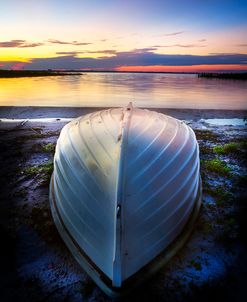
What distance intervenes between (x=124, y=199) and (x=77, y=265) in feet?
3.50

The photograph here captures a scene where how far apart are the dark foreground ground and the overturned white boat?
0.83 ft

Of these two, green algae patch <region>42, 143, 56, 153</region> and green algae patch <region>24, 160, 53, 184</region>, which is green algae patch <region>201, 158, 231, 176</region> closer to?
green algae patch <region>24, 160, 53, 184</region>

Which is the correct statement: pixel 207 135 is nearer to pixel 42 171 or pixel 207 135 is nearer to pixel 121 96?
pixel 42 171

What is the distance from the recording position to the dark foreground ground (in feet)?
7.94

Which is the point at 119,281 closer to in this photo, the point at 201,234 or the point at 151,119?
the point at 201,234

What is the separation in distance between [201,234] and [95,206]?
5.46ft

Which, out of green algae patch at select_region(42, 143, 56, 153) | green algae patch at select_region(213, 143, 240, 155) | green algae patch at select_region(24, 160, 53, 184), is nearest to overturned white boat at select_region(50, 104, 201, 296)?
green algae patch at select_region(24, 160, 53, 184)

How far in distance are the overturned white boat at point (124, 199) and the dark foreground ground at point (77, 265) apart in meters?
0.25

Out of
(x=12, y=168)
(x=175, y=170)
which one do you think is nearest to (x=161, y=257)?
(x=175, y=170)

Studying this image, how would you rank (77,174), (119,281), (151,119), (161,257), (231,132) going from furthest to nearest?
1. (231,132)
2. (151,119)
3. (77,174)
4. (161,257)
5. (119,281)

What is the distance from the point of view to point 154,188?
2.47m

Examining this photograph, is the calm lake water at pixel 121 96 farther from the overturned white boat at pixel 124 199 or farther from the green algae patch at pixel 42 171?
the overturned white boat at pixel 124 199

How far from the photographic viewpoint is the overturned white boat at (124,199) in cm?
219

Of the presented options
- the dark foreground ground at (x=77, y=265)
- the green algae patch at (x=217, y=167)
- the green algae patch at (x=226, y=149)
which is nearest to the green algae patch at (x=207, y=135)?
the green algae patch at (x=226, y=149)
